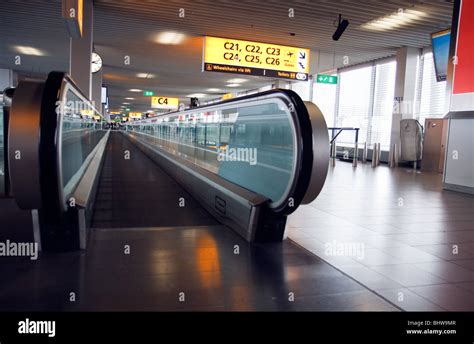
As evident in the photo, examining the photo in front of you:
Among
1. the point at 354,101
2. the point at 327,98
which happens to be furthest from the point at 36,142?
the point at 327,98

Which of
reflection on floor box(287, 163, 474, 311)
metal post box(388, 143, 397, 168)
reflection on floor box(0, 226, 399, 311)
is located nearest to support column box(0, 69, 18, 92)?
metal post box(388, 143, 397, 168)

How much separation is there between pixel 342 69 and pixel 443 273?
17.8 metres

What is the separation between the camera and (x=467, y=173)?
27.9 feet

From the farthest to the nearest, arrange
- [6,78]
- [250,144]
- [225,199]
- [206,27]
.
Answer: [6,78], [206,27], [250,144], [225,199]

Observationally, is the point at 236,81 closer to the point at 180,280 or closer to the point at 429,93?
the point at 429,93

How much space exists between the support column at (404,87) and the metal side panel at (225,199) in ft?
32.9

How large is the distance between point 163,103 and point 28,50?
766 inches

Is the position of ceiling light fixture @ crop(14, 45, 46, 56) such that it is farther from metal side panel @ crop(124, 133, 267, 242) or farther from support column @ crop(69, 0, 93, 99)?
metal side panel @ crop(124, 133, 267, 242)

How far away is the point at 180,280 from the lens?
124 inches

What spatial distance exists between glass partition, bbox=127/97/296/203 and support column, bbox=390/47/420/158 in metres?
9.44
